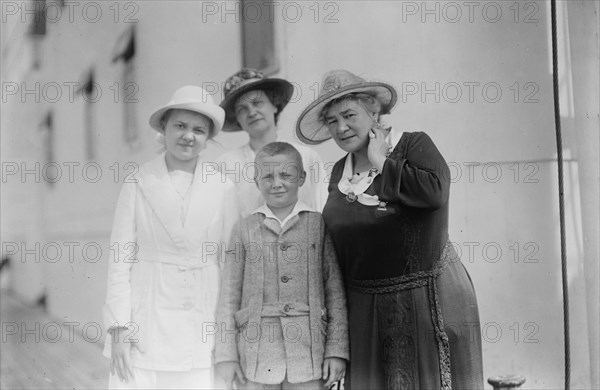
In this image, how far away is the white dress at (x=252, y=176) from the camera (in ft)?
8.23

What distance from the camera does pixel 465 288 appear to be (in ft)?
7.89

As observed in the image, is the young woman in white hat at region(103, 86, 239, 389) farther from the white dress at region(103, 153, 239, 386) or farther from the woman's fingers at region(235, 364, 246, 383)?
the woman's fingers at region(235, 364, 246, 383)

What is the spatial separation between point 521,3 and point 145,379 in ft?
7.47

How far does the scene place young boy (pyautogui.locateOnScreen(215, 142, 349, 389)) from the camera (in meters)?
2.29

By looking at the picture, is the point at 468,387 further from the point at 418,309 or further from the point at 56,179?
the point at 56,179

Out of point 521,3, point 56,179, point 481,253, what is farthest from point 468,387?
point 56,179

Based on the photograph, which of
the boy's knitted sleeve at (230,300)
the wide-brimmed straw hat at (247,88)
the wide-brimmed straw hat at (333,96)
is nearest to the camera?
the boy's knitted sleeve at (230,300)

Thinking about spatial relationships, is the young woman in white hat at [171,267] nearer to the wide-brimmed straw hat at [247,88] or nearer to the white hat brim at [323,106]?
the wide-brimmed straw hat at [247,88]

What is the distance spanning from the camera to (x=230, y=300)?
94.6 inches

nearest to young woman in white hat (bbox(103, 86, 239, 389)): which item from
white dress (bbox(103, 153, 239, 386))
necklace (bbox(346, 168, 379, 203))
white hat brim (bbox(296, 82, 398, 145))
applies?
white dress (bbox(103, 153, 239, 386))

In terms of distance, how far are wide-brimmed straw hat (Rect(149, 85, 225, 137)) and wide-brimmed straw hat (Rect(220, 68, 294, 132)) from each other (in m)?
0.04

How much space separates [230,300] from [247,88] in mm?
882

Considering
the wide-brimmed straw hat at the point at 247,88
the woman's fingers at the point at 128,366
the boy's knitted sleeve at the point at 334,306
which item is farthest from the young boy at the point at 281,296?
the woman's fingers at the point at 128,366

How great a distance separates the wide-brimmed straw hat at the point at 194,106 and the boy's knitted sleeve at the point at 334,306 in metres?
0.68
